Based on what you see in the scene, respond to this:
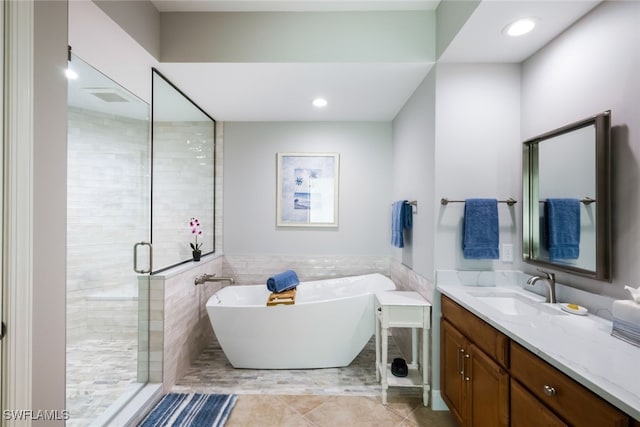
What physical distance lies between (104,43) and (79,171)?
2.56ft

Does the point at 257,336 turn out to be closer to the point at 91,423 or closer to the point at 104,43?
the point at 91,423

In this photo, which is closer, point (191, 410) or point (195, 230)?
point (191, 410)

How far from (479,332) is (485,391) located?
0.28 metres

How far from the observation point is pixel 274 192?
3.42 meters

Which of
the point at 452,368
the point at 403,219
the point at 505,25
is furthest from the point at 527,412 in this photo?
the point at 505,25

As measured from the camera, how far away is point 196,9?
2.08 meters

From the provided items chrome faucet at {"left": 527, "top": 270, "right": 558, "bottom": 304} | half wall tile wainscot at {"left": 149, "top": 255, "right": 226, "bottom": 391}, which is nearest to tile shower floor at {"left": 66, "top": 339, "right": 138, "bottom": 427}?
half wall tile wainscot at {"left": 149, "top": 255, "right": 226, "bottom": 391}

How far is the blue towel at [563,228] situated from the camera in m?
1.60

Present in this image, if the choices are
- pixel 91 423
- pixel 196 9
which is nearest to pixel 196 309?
pixel 91 423

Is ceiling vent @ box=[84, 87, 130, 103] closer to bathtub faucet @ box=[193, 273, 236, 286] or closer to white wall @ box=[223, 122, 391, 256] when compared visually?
white wall @ box=[223, 122, 391, 256]

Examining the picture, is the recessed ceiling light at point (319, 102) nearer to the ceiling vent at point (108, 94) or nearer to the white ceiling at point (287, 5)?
the white ceiling at point (287, 5)

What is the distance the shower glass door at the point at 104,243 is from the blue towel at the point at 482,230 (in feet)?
7.73

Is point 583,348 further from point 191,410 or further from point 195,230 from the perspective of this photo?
point 195,230

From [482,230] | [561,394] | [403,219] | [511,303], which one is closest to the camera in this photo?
[561,394]
